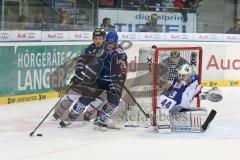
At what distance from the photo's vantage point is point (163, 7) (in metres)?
13.0

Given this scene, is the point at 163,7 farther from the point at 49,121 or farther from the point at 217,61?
the point at 49,121

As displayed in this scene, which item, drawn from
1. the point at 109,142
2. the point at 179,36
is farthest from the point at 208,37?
the point at 109,142

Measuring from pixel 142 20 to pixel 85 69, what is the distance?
5324 mm

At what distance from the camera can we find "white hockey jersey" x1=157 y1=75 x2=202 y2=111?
7.29 metres

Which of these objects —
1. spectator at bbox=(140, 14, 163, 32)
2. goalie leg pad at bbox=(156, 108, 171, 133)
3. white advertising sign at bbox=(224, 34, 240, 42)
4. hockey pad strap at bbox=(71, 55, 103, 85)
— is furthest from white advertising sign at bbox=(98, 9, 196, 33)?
goalie leg pad at bbox=(156, 108, 171, 133)

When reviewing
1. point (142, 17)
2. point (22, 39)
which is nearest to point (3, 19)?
point (22, 39)

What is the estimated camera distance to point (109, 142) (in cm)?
652

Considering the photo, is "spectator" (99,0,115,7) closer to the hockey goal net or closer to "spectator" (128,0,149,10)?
"spectator" (128,0,149,10)

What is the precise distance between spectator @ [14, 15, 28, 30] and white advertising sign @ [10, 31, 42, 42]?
12 cm

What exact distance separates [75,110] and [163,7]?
238 inches

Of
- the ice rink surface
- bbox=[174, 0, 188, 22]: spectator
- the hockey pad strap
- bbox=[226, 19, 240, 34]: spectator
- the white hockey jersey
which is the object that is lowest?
the ice rink surface

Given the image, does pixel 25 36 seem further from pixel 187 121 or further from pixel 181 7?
pixel 181 7

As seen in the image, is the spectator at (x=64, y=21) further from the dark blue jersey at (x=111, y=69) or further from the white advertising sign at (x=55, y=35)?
the dark blue jersey at (x=111, y=69)

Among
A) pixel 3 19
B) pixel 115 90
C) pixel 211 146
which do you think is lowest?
pixel 211 146
